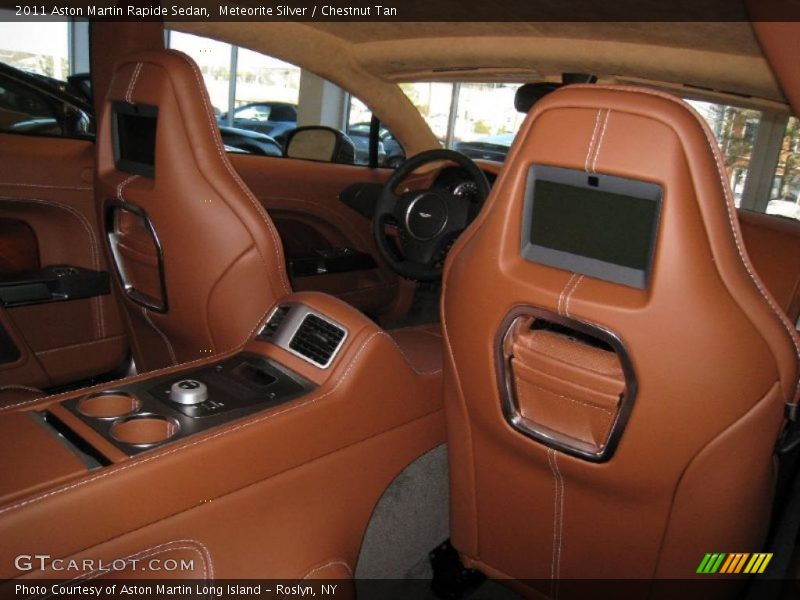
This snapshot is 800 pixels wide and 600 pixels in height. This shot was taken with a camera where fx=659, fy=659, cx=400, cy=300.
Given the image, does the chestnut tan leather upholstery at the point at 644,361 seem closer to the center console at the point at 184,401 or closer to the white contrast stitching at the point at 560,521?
the white contrast stitching at the point at 560,521

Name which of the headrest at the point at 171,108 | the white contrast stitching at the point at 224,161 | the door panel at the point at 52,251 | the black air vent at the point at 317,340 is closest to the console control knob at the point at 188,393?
the black air vent at the point at 317,340

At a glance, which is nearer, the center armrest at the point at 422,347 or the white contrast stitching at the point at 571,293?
the white contrast stitching at the point at 571,293

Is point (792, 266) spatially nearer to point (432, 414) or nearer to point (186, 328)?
point (432, 414)

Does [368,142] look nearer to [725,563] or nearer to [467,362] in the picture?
[467,362]

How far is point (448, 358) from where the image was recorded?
4.74 feet

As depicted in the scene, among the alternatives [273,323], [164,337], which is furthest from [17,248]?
[273,323]

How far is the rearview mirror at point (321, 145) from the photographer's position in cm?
323

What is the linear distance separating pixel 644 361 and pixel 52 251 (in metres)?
2.27

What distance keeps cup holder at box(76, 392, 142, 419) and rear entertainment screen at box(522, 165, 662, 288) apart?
0.87 meters

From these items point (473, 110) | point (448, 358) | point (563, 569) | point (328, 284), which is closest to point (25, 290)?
point (328, 284)

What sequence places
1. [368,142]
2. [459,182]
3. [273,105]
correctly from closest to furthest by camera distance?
[459,182] → [368,142] → [273,105]

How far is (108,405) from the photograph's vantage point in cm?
138

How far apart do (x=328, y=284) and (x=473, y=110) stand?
12.9 feet

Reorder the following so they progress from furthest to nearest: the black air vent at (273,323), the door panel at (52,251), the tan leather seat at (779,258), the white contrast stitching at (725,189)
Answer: the door panel at (52,251)
the black air vent at (273,323)
the tan leather seat at (779,258)
the white contrast stitching at (725,189)
